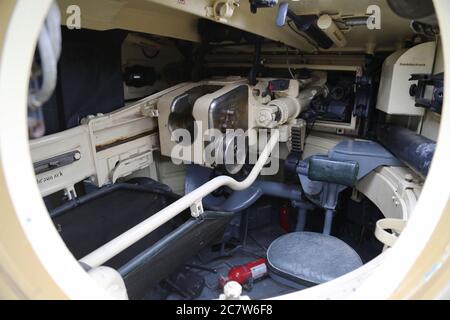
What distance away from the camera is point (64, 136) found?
1521mm

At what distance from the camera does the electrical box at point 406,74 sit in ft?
5.43

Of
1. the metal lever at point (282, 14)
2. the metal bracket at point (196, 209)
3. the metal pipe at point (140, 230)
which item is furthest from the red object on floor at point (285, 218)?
the metal lever at point (282, 14)

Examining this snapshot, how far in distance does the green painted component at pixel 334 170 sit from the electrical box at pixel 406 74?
0.43 m

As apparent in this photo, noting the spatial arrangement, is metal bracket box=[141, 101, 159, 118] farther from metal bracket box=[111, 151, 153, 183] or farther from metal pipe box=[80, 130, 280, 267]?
metal pipe box=[80, 130, 280, 267]

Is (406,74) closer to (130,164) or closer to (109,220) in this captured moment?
(130,164)

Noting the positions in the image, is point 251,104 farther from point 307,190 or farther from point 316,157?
point 307,190

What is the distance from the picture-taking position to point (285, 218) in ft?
9.38

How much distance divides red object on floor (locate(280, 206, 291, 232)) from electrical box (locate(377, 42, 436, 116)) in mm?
1329

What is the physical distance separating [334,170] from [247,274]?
2.91 ft

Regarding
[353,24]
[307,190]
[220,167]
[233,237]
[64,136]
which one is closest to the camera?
[64,136]

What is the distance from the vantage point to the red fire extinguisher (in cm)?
195

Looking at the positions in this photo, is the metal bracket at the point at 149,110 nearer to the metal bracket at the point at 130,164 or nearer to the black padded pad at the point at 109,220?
the metal bracket at the point at 130,164
